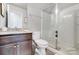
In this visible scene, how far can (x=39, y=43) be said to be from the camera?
5.92ft

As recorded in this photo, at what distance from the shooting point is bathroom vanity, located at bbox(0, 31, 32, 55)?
1696 millimetres

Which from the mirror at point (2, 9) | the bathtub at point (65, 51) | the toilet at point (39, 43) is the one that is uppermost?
the mirror at point (2, 9)

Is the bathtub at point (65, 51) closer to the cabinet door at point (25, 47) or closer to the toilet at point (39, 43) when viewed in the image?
the toilet at point (39, 43)

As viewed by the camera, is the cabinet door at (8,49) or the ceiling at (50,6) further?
the ceiling at (50,6)

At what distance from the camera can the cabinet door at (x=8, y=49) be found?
1691 mm

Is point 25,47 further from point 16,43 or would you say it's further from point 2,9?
point 2,9

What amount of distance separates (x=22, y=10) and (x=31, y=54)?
72cm

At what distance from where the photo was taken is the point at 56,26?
5.93 feet

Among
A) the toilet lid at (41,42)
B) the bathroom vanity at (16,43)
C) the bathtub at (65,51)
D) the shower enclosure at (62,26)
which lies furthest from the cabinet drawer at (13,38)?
the bathtub at (65,51)

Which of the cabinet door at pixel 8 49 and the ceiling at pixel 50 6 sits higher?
the ceiling at pixel 50 6

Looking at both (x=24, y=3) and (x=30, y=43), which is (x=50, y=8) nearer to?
(x=24, y=3)

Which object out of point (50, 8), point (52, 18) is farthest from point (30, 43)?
point (50, 8)

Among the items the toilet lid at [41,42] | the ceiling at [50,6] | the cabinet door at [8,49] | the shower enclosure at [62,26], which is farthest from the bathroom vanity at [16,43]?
the ceiling at [50,6]

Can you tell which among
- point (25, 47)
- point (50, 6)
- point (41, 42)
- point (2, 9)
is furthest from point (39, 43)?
point (2, 9)
